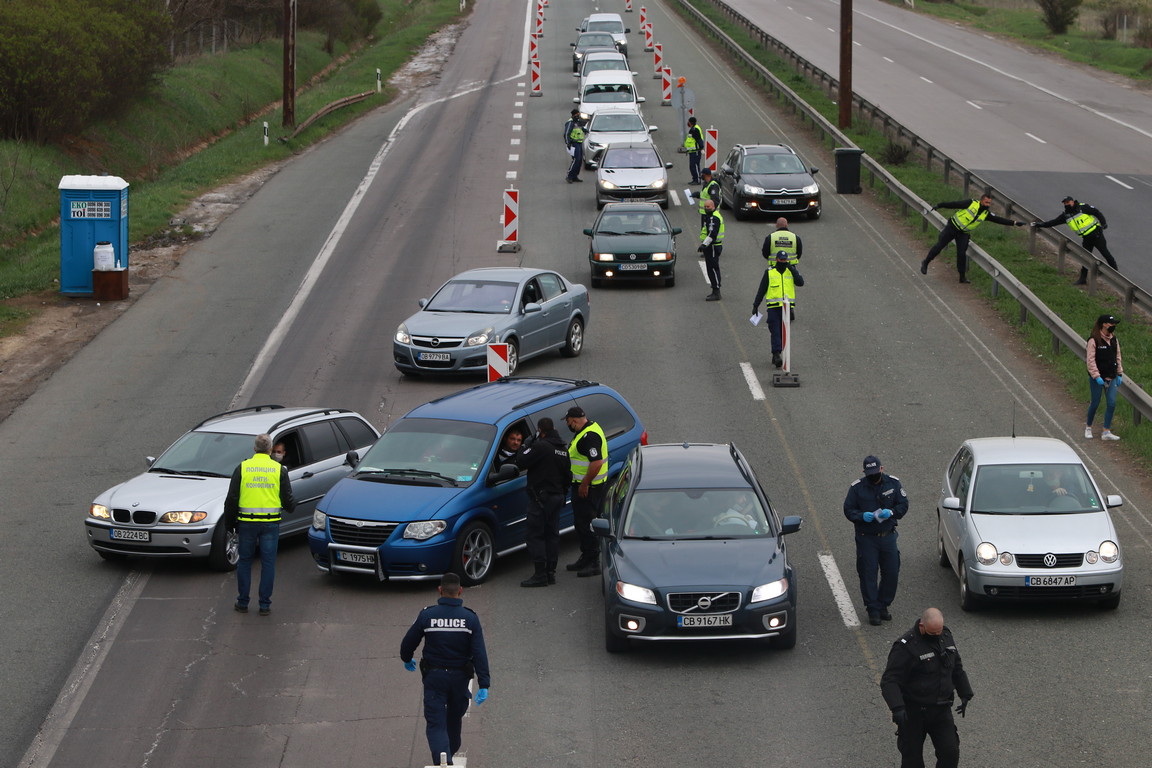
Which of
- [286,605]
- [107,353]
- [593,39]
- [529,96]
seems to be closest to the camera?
[286,605]

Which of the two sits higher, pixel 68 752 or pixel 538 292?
pixel 538 292

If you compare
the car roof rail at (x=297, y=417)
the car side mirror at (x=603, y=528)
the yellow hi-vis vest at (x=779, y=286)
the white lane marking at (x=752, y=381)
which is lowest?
the car side mirror at (x=603, y=528)

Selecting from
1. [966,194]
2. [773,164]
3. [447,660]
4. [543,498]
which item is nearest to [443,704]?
[447,660]

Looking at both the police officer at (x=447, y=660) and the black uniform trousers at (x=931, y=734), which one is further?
the police officer at (x=447, y=660)

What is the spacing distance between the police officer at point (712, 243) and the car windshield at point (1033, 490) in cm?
1276

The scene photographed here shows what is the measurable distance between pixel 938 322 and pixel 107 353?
14.1 m

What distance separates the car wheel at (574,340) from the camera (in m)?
23.7

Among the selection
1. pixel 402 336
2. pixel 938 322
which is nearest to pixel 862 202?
pixel 938 322

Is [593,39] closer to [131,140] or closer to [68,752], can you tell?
[131,140]

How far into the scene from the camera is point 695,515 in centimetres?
1304

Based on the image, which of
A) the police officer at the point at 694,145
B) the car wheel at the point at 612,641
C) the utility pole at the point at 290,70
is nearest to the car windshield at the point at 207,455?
the car wheel at the point at 612,641

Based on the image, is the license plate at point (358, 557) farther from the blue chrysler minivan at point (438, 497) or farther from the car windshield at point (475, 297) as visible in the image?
the car windshield at point (475, 297)

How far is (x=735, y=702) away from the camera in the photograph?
11281 mm

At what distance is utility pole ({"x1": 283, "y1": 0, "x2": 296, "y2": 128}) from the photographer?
4531 centimetres
